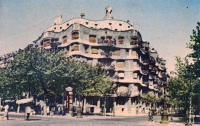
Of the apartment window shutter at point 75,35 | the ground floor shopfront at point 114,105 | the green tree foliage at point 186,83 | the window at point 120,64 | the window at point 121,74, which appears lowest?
the ground floor shopfront at point 114,105

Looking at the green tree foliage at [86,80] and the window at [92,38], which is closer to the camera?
the green tree foliage at [86,80]

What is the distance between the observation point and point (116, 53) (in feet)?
226

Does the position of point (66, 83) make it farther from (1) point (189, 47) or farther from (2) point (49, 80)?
(1) point (189, 47)

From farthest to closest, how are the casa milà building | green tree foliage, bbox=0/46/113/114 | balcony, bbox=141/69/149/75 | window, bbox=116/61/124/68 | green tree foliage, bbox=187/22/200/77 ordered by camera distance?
balcony, bbox=141/69/149/75, window, bbox=116/61/124/68, the casa milà building, green tree foliage, bbox=0/46/113/114, green tree foliage, bbox=187/22/200/77

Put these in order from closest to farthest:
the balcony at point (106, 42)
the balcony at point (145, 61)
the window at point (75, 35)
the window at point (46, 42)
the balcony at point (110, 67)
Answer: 1. the window at point (75, 35)
2. the balcony at point (110, 67)
3. the balcony at point (106, 42)
4. the window at point (46, 42)
5. the balcony at point (145, 61)

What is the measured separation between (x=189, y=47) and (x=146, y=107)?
50.3 m

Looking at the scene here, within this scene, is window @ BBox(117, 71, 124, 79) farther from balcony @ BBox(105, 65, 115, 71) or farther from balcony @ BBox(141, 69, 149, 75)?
balcony @ BBox(141, 69, 149, 75)

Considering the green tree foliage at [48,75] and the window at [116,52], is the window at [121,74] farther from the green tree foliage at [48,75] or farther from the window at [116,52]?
the green tree foliage at [48,75]

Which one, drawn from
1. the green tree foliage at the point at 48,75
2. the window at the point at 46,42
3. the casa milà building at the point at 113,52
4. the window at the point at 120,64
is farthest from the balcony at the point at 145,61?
the green tree foliage at the point at 48,75

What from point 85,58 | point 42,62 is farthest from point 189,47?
point 85,58

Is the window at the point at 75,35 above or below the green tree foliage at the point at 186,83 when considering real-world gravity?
above

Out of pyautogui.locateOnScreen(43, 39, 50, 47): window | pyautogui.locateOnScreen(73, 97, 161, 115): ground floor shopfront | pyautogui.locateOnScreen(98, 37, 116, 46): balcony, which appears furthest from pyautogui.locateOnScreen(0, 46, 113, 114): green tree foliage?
pyautogui.locateOnScreen(43, 39, 50, 47): window

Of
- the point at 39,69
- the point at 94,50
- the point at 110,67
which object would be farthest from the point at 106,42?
the point at 39,69

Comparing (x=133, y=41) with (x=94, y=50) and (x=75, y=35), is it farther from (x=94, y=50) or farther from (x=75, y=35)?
(x=75, y=35)
